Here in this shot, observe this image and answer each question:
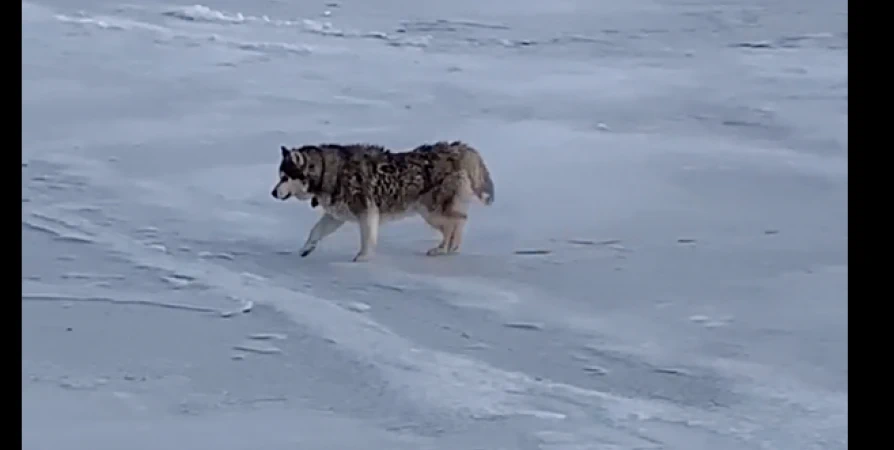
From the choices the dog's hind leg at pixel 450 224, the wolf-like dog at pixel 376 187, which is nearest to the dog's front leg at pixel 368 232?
the wolf-like dog at pixel 376 187

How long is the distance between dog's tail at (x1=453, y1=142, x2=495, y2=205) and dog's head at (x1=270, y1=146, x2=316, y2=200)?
0.29 metres

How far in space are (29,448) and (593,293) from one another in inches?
41.1

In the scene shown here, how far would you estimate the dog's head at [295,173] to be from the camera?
2537 millimetres

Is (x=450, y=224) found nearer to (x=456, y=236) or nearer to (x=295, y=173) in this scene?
(x=456, y=236)

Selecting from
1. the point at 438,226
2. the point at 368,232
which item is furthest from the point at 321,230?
the point at 438,226

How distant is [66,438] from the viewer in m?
1.76

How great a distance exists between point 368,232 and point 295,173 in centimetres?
17

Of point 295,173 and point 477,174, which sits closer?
point 295,173

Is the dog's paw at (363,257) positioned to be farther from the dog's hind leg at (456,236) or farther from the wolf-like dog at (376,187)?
the dog's hind leg at (456,236)

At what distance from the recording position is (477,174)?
265cm

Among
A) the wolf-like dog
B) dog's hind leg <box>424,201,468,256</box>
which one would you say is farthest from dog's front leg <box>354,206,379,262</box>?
dog's hind leg <box>424,201,468,256</box>

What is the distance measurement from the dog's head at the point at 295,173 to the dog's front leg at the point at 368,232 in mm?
117
